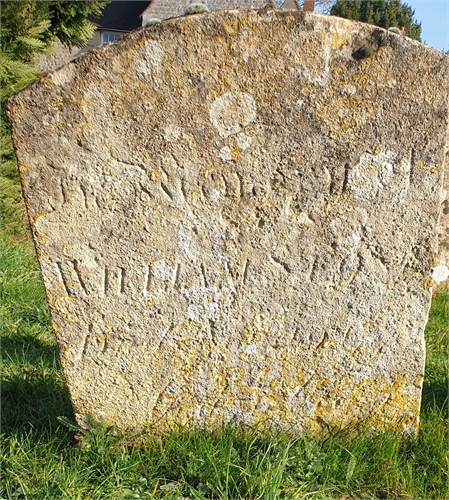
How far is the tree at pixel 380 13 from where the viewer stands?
23578 mm

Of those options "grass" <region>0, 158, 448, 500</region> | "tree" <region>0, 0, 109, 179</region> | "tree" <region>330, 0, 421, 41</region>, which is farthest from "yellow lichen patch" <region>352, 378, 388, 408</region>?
"tree" <region>330, 0, 421, 41</region>

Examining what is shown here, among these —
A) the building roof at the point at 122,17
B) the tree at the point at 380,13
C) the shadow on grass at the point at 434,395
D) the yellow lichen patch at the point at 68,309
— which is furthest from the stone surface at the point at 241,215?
the building roof at the point at 122,17

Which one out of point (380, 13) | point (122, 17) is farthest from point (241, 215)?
point (122, 17)

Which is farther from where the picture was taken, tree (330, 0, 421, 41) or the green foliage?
tree (330, 0, 421, 41)

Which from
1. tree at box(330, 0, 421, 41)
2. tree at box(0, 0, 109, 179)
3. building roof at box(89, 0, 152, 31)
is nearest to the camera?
tree at box(0, 0, 109, 179)

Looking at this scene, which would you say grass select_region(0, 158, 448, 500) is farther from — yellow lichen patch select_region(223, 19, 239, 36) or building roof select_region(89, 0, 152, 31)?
building roof select_region(89, 0, 152, 31)

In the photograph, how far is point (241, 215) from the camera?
216 cm

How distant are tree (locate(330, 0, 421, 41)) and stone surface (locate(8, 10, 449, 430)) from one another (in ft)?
78.4

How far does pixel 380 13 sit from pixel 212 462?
85.2ft

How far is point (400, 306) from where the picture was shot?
2.30m

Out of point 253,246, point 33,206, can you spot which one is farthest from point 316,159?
point 33,206

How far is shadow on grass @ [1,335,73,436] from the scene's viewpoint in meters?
2.56

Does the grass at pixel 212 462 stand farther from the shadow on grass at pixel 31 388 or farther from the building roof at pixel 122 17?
the building roof at pixel 122 17

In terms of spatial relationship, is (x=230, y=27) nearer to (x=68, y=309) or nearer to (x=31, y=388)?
(x=68, y=309)
